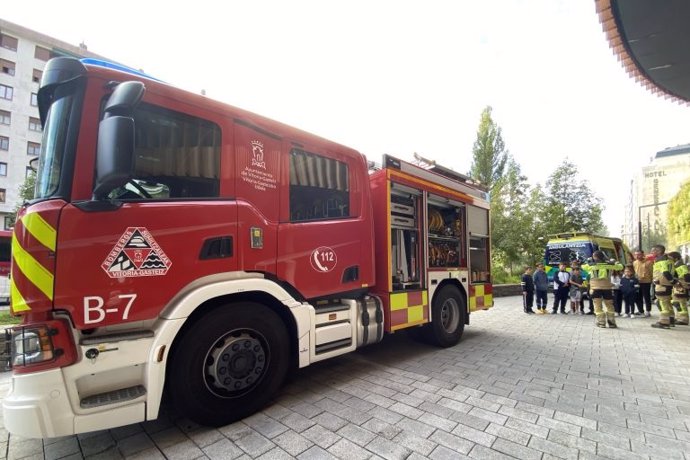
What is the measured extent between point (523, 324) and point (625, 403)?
15.4ft

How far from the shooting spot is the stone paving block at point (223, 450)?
7.46 feet

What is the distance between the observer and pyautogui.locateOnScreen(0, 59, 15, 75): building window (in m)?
28.4

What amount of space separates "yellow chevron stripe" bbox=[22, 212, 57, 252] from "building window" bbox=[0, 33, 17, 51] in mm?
40844

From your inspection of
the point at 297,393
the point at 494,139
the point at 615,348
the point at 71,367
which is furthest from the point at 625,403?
the point at 494,139

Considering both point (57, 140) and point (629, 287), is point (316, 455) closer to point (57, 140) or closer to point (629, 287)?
point (57, 140)

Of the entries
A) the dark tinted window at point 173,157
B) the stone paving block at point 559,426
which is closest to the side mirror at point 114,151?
the dark tinted window at point 173,157

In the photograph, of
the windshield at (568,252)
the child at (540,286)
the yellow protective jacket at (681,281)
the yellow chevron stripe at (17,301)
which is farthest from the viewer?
the windshield at (568,252)

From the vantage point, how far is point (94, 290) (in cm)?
214

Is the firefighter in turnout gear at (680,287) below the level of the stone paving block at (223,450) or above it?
above

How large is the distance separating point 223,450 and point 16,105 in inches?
1552

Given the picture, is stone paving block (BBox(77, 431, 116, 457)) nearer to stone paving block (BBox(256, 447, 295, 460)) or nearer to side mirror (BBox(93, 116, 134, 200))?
stone paving block (BBox(256, 447, 295, 460))

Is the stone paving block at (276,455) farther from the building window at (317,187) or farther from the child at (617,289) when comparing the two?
the child at (617,289)

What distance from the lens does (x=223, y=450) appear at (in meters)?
2.34

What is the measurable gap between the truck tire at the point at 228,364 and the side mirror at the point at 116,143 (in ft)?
3.80
